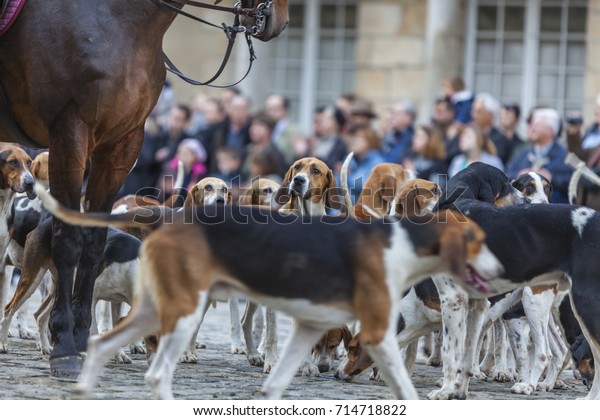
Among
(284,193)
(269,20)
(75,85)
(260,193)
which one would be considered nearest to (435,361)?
(284,193)

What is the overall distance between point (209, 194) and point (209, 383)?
2.16 m

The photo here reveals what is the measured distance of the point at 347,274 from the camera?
608cm

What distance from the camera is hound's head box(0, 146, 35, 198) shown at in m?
9.21

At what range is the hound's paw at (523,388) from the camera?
26.9 ft

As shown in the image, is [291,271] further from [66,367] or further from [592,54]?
[592,54]

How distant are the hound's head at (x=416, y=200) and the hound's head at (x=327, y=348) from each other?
89 centimetres

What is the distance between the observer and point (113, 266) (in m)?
8.81

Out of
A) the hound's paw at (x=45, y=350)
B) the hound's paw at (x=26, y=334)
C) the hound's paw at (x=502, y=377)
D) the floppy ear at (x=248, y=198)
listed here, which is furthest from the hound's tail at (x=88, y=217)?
the hound's paw at (x=26, y=334)

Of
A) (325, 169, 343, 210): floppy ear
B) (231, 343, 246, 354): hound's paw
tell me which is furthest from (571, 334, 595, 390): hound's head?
(231, 343, 246, 354): hound's paw

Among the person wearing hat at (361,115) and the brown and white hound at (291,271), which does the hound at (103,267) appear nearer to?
the brown and white hound at (291,271)

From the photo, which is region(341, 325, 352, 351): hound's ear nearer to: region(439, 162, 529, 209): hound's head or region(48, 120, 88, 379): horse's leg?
region(439, 162, 529, 209): hound's head

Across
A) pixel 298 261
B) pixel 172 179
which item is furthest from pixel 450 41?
pixel 298 261

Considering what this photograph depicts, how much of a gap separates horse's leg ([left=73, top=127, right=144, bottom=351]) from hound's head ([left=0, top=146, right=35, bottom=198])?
806 mm

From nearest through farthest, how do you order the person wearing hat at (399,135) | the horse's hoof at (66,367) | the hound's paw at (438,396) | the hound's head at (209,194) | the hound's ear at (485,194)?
the hound's paw at (438,396) < the horse's hoof at (66,367) < the hound's ear at (485,194) < the hound's head at (209,194) < the person wearing hat at (399,135)
